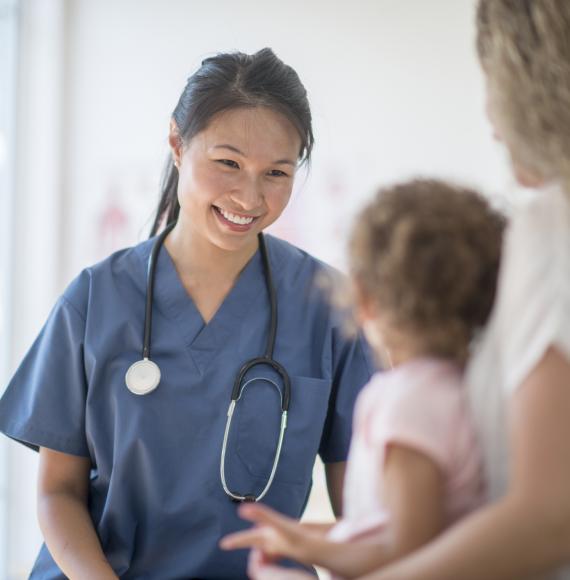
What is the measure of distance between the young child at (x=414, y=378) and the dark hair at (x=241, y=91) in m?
0.70

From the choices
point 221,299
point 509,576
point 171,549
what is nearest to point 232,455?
point 171,549

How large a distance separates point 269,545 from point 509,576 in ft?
0.83

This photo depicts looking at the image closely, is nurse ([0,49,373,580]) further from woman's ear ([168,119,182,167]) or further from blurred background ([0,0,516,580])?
blurred background ([0,0,516,580])

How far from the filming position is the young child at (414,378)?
861 mm

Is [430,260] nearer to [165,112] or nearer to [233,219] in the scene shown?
[233,219]

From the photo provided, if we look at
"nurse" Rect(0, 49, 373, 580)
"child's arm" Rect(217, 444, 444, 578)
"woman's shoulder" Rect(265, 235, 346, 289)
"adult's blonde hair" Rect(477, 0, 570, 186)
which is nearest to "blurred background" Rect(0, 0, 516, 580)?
"woman's shoulder" Rect(265, 235, 346, 289)

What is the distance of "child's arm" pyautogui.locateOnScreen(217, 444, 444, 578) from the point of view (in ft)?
2.80

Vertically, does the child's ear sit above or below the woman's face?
below

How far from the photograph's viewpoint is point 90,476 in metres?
1.65

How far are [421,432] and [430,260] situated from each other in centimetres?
17

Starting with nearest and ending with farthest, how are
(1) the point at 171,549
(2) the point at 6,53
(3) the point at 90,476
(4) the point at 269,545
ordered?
(4) the point at 269,545, (1) the point at 171,549, (3) the point at 90,476, (2) the point at 6,53

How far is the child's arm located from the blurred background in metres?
2.59

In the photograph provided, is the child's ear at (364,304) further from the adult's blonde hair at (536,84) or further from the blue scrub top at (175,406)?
the blue scrub top at (175,406)

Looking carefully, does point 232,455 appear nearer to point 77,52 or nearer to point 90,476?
point 90,476
